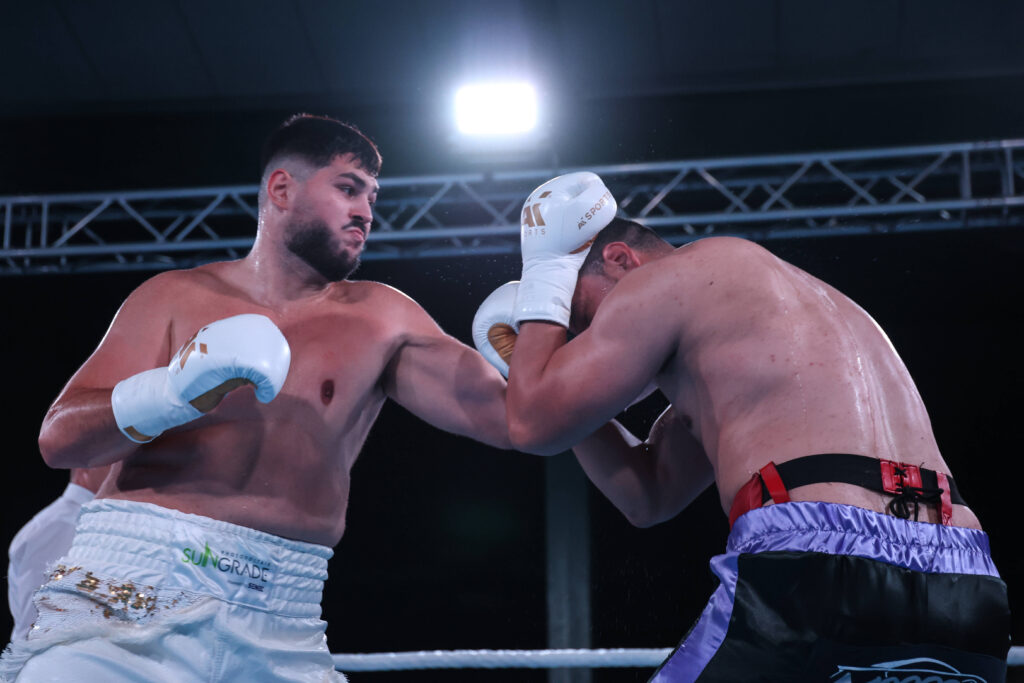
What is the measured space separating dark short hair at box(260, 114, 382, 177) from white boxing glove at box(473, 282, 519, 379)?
1.31 feet

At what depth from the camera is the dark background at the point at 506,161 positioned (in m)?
4.89

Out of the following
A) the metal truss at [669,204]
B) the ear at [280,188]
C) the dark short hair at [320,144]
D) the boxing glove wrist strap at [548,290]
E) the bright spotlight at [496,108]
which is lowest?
the boxing glove wrist strap at [548,290]

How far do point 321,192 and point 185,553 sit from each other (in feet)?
2.68

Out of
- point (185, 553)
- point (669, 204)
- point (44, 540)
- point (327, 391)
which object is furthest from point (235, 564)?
point (669, 204)

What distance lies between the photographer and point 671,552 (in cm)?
518

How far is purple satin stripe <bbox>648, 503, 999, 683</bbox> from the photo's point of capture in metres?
1.30

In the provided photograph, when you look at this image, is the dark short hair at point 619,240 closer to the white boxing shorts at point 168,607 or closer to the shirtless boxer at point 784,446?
the shirtless boxer at point 784,446

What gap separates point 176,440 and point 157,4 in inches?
153

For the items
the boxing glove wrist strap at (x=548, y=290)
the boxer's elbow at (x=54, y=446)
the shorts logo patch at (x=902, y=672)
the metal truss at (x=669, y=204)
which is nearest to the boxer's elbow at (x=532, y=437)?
the boxing glove wrist strap at (x=548, y=290)

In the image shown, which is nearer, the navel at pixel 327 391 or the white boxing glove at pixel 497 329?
the navel at pixel 327 391

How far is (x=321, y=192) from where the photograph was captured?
2.09 meters

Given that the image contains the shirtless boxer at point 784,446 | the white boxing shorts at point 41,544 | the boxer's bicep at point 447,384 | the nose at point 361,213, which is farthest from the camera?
the white boxing shorts at point 41,544

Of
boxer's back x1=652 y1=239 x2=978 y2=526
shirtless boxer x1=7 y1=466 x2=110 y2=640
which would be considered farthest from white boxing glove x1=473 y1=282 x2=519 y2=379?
shirtless boxer x1=7 y1=466 x2=110 y2=640

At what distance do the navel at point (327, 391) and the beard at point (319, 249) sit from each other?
0.27m
